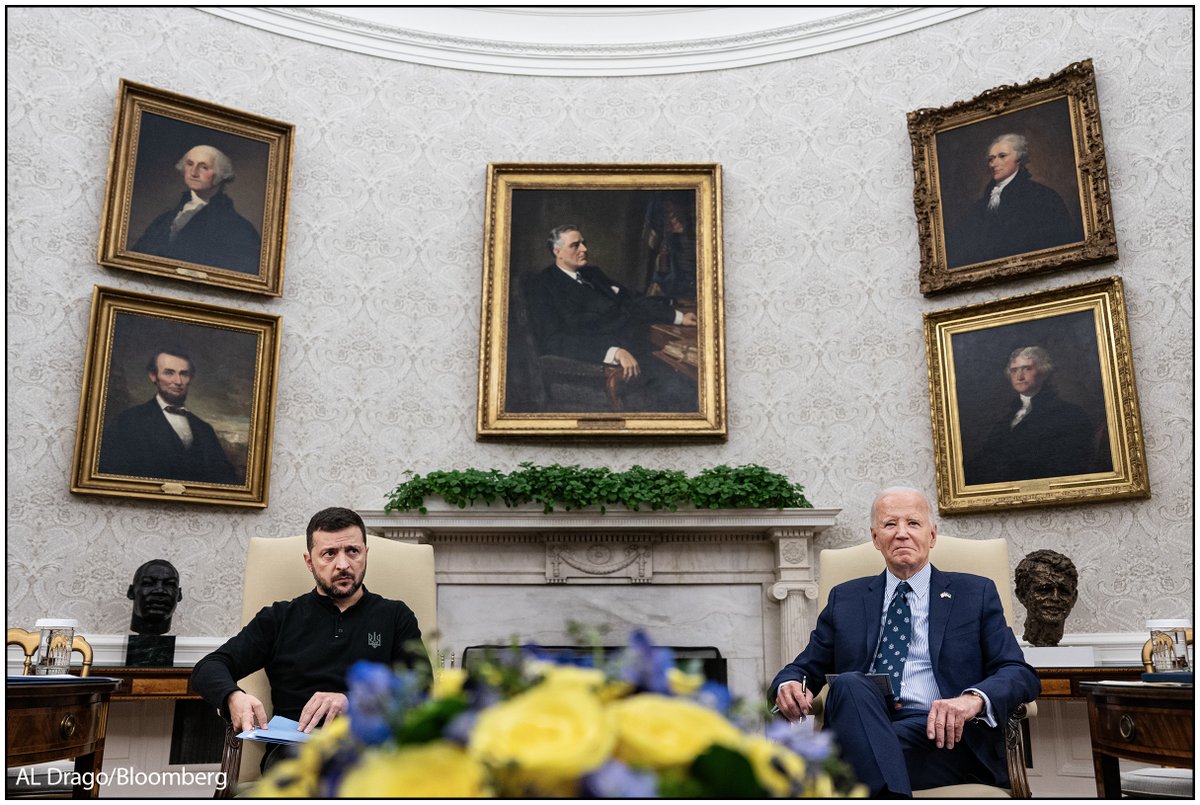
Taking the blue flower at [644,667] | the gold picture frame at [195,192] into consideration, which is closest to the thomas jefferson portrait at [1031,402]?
the gold picture frame at [195,192]

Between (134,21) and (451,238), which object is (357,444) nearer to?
(451,238)

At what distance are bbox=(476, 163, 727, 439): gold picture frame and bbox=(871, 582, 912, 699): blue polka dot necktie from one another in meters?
3.20

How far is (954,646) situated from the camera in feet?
10.3

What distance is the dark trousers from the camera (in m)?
2.56

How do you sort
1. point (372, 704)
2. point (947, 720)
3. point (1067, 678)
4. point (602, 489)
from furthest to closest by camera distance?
point (602, 489)
point (1067, 678)
point (947, 720)
point (372, 704)

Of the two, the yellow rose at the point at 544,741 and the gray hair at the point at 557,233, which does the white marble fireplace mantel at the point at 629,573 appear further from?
the yellow rose at the point at 544,741

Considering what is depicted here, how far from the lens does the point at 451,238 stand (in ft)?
23.0

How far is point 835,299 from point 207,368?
4579 millimetres

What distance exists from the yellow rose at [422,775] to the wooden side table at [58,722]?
96.8 inches

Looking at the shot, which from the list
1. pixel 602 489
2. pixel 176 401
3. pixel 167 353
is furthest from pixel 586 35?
pixel 176 401

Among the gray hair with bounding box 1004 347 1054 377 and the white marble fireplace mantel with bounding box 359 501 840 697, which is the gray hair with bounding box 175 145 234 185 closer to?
the white marble fireplace mantel with bounding box 359 501 840 697

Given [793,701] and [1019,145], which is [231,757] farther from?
[1019,145]

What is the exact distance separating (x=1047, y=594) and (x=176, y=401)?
5687 millimetres

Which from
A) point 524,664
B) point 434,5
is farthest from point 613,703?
point 434,5
